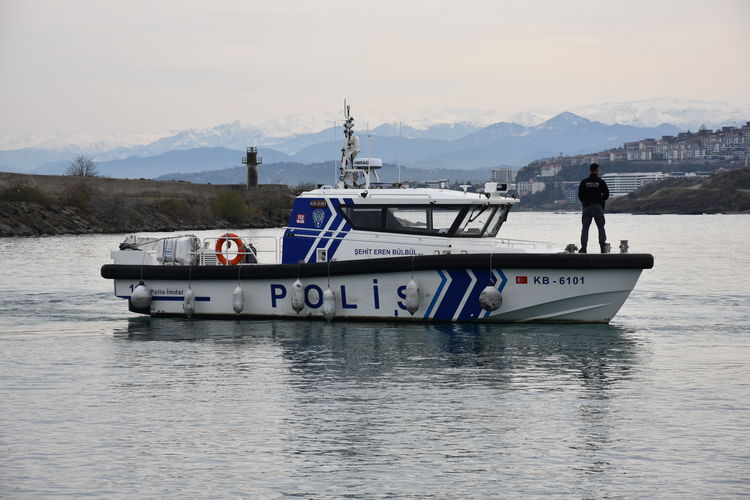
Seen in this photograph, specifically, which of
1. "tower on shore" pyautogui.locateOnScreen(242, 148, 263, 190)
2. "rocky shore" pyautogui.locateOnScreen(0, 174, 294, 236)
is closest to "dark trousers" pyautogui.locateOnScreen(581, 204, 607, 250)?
"rocky shore" pyautogui.locateOnScreen(0, 174, 294, 236)

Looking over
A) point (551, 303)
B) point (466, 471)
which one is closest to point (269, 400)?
point (466, 471)

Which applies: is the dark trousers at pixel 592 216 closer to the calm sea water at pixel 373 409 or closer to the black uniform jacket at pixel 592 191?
the black uniform jacket at pixel 592 191

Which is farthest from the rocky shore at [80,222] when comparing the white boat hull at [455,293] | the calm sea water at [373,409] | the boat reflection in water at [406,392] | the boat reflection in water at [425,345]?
the boat reflection in water at [406,392]

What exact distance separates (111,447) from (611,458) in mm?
4814

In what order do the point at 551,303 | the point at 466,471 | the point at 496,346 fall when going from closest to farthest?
the point at 466,471 < the point at 496,346 < the point at 551,303

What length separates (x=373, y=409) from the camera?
38.9 ft

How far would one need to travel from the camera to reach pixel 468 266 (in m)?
17.0

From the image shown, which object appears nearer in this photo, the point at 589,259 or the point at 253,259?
the point at 589,259

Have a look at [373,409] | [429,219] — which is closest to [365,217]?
[429,219]

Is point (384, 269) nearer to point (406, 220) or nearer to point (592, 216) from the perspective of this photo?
point (406, 220)

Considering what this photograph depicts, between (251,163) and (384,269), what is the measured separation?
84566 mm

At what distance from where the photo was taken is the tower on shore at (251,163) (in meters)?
98.8

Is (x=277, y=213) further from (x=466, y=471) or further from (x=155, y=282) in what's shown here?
(x=466, y=471)

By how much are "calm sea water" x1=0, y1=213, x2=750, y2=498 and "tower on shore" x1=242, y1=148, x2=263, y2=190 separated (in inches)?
3112
